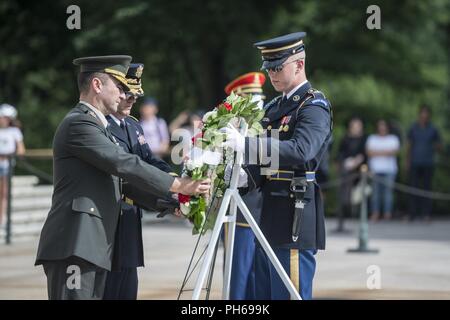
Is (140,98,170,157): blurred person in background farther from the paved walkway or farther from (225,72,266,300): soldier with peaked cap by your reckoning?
(225,72,266,300): soldier with peaked cap

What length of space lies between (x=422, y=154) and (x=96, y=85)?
1274 cm

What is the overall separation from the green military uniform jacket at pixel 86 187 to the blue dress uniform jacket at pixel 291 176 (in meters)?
0.73

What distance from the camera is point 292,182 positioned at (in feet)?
19.8

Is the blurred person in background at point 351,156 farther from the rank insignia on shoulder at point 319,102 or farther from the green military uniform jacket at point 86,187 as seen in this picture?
the green military uniform jacket at point 86,187

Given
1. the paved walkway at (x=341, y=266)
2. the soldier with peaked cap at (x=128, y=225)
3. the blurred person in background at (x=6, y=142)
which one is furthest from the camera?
the blurred person in background at (x=6, y=142)

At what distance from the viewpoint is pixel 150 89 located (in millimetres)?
27828

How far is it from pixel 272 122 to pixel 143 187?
97 centimetres

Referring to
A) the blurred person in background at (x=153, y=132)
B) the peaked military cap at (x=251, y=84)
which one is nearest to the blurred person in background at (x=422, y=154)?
the blurred person in background at (x=153, y=132)

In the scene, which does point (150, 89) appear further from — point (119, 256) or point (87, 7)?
point (119, 256)

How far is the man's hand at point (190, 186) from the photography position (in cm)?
571

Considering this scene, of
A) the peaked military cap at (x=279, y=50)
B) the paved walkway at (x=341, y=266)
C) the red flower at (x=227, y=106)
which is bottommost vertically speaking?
the paved walkway at (x=341, y=266)

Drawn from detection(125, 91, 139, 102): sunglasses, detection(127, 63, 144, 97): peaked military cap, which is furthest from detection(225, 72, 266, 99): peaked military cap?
detection(125, 91, 139, 102): sunglasses

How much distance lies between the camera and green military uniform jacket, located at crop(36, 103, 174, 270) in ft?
18.1
